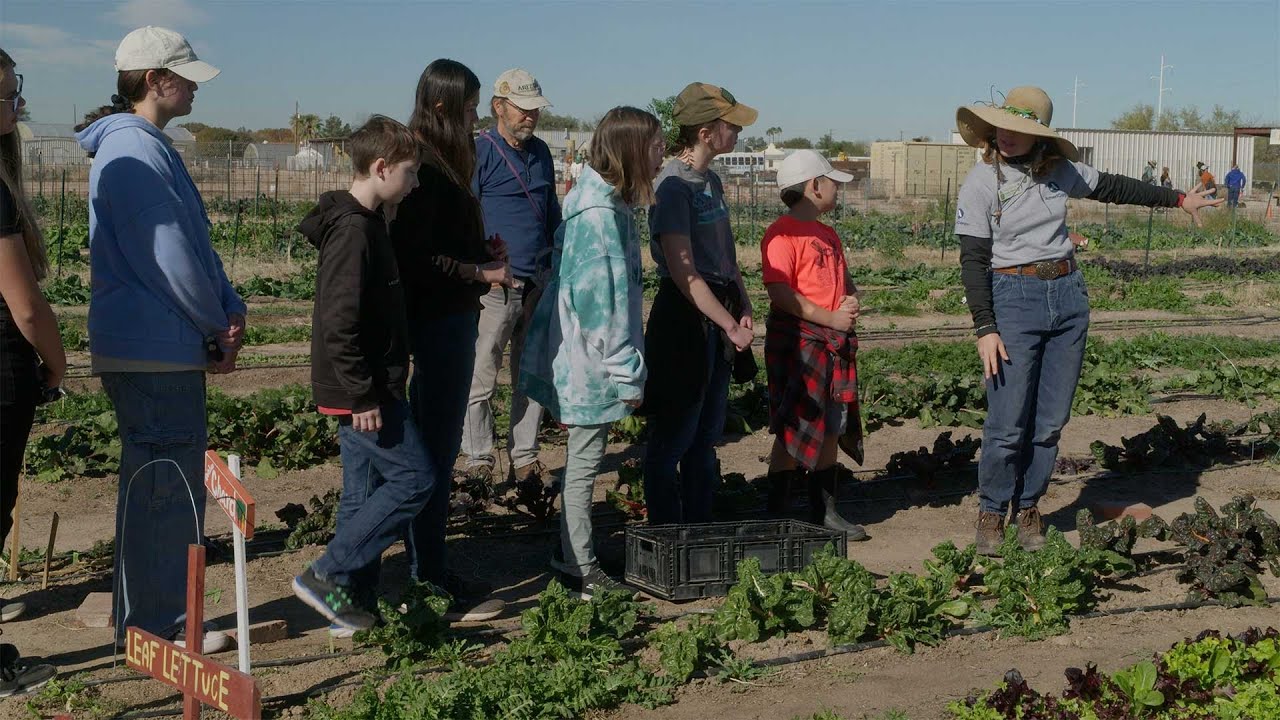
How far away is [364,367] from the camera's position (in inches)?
164

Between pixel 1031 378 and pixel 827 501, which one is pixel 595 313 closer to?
pixel 827 501

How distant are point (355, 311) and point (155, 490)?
36.6 inches

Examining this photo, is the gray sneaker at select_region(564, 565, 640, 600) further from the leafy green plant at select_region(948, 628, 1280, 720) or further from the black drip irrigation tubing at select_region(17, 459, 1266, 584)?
the leafy green plant at select_region(948, 628, 1280, 720)

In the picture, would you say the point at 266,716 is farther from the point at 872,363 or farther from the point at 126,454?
the point at 872,363

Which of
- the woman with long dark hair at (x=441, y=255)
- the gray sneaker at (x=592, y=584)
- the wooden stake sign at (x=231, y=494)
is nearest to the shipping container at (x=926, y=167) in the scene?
the gray sneaker at (x=592, y=584)

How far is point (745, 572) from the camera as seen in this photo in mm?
4668

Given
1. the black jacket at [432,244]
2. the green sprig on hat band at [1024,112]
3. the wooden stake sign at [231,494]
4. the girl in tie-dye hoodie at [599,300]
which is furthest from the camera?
the green sprig on hat band at [1024,112]

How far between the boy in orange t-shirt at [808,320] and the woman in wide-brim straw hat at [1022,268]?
0.61 m

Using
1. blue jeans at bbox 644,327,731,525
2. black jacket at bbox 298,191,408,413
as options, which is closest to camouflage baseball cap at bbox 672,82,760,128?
blue jeans at bbox 644,327,731,525

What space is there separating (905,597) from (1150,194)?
240 centimetres

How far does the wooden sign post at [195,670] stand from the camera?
9.57 feet

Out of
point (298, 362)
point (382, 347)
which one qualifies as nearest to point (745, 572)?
point (382, 347)

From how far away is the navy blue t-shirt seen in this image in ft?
21.8

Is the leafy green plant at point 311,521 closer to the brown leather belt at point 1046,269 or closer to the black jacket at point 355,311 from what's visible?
the black jacket at point 355,311
